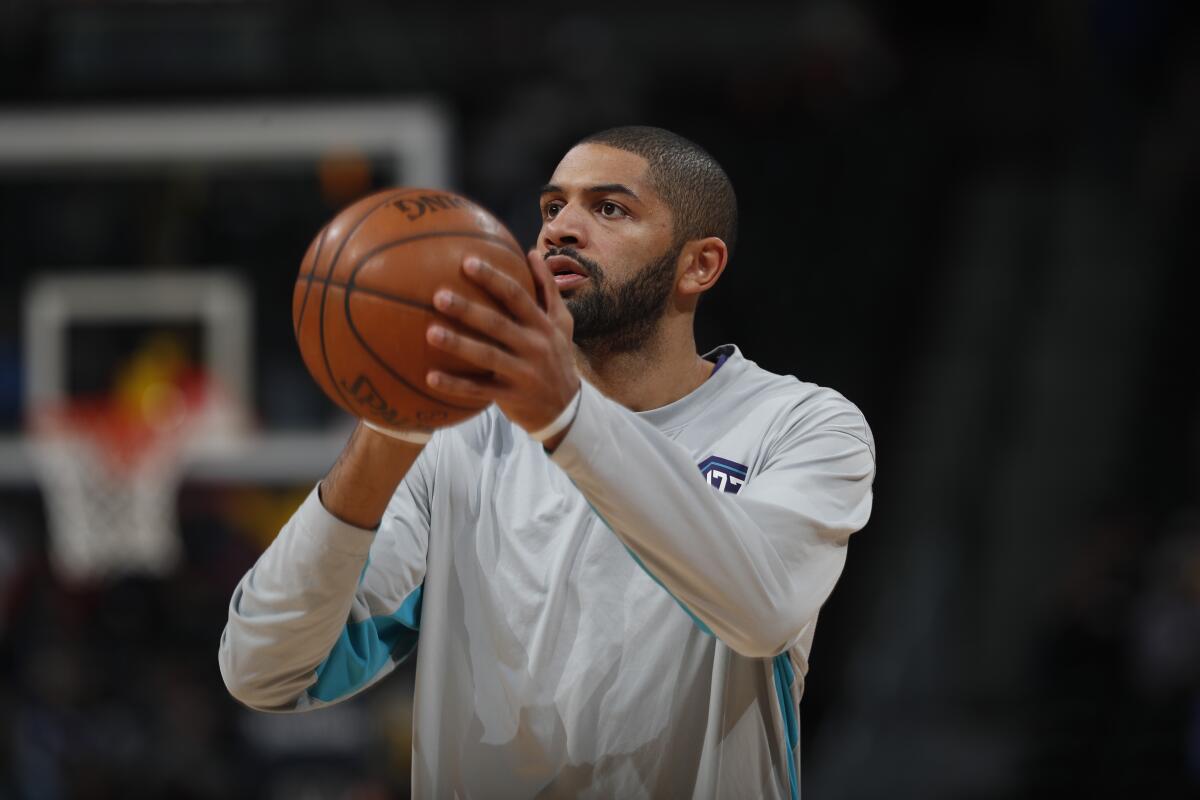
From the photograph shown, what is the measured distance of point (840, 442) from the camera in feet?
9.71

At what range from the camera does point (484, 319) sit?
238 centimetres

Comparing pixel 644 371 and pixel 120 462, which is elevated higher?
pixel 644 371

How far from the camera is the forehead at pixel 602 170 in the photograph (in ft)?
10.3

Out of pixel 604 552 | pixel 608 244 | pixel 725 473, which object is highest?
pixel 608 244

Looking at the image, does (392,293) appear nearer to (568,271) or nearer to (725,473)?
(568,271)

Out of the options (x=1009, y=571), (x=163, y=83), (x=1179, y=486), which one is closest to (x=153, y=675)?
(x=163, y=83)

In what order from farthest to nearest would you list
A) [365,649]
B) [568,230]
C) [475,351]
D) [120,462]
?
[120,462]
[568,230]
[365,649]
[475,351]

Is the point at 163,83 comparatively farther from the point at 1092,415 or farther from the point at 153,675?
the point at 1092,415

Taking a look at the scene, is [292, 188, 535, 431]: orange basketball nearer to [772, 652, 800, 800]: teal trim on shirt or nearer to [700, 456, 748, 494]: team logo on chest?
[700, 456, 748, 494]: team logo on chest

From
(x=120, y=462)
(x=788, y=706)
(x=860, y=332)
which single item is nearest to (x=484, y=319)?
(x=788, y=706)

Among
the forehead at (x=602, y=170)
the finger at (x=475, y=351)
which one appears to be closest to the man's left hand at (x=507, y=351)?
the finger at (x=475, y=351)

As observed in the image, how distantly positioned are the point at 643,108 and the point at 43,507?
5.72 metres

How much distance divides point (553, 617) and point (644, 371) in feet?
1.89

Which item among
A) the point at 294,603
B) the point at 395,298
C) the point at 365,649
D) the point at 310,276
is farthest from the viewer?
the point at 365,649
